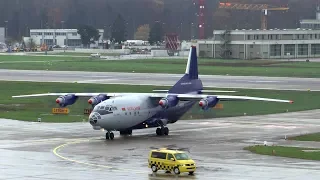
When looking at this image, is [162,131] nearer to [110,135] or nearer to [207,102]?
[207,102]

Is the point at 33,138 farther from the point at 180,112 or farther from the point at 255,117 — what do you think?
the point at 255,117

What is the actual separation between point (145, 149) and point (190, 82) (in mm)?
17291

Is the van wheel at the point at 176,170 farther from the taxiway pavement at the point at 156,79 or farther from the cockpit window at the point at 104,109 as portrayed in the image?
the taxiway pavement at the point at 156,79

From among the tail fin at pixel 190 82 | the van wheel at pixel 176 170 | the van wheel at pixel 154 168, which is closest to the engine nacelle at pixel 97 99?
the tail fin at pixel 190 82

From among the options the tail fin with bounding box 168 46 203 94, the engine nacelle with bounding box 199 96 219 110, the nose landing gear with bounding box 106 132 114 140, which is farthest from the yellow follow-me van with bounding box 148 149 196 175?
the tail fin with bounding box 168 46 203 94

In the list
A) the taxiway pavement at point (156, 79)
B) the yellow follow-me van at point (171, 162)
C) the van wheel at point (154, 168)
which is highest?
the yellow follow-me van at point (171, 162)

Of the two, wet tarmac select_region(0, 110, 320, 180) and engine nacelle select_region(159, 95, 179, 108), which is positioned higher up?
engine nacelle select_region(159, 95, 179, 108)

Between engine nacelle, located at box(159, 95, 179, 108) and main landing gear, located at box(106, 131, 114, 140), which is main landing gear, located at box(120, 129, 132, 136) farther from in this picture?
engine nacelle, located at box(159, 95, 179, 108)

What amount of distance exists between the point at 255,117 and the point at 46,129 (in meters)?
23.3

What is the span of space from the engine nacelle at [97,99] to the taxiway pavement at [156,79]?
51904mm

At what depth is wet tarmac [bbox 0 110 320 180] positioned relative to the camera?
48.3 meters

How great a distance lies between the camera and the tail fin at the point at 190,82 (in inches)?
2918

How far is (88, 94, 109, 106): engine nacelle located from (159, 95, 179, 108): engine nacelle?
6.23 meters

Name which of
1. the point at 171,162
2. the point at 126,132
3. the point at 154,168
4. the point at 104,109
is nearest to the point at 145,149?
the point at 104,109
